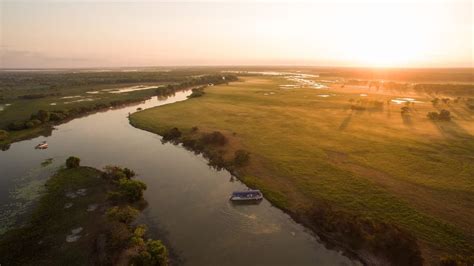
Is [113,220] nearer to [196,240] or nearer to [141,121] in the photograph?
[196,240]

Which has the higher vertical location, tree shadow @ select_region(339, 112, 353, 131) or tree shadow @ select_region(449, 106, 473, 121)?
tree shadow @ select_region(449, 106, 473, 121)

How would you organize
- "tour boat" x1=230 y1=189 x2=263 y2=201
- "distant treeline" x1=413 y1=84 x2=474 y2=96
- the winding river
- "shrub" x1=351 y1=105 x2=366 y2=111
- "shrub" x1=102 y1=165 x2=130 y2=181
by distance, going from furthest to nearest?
"distant treeline" x1=413 y1=84 x2=474 y2=96, "shrub" x1=351 y1=105 x2=366 y2=111, "shrub" x1=102 y1=165 x2=130 y2=181, "tour boat" x1=230 y1=189 x2=263 y2=201, the winding river

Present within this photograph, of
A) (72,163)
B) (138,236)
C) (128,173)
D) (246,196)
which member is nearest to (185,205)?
(246,196)

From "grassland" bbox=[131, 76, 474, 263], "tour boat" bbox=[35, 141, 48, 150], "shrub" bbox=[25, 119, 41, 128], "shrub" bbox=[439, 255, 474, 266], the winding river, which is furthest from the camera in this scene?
"shrub" bbox=[25, 119, 41, 128]

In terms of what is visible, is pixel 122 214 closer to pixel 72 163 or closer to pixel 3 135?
pixel 72 163

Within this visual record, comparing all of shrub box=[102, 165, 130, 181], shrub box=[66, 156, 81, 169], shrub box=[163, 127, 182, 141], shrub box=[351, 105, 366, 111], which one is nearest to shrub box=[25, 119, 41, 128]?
shrub box=[66, 156, 81, 169]

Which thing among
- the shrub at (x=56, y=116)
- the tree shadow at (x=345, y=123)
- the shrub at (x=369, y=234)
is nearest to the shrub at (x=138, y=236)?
the shrub at (x=369, y=234)

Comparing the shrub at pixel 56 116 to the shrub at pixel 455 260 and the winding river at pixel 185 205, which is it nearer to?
the winding river at pixel 185 205

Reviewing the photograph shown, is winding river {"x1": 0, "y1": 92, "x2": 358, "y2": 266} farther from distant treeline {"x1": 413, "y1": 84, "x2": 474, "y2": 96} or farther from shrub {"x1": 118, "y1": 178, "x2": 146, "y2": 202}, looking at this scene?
distant treeline {"x1": 413, "y1": 84, "x2": 474, "y2": 96}
